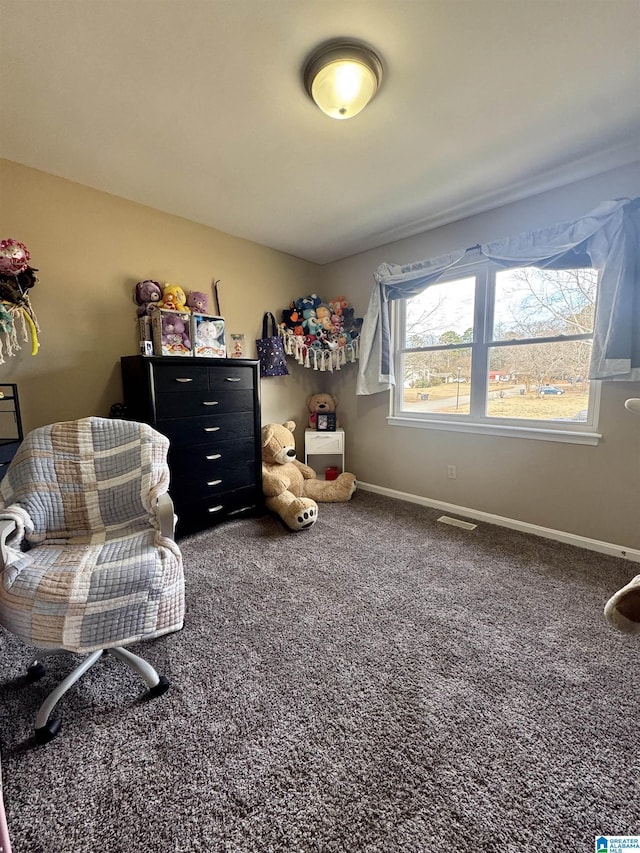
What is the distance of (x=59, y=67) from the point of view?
142cm

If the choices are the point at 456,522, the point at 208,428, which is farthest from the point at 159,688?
the point at 456,522

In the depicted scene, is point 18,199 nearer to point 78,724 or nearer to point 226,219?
point 226,219

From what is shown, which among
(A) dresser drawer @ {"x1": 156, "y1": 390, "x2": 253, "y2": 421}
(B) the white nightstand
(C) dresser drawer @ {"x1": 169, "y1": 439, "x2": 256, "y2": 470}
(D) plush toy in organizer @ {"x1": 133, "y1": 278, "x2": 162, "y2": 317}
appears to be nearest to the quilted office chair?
(A) dresser drawer @ {"x1": 156, "y1": 390, "x2": 253, "y2": 421}

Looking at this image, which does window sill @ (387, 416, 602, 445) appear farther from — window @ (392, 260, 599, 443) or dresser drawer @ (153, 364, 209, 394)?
dresser drawer @ (153, 364, 209, 394)

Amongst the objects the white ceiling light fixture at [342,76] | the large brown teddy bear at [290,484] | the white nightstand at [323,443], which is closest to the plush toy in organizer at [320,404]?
the white nightstand at [323,443]

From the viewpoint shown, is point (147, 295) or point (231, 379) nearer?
point (147, 295)

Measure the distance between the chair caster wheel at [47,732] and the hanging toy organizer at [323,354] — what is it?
288cm

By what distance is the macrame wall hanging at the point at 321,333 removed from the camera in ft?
11.2

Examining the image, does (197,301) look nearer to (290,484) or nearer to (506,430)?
(290,484)

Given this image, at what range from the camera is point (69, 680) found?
1.24 meters

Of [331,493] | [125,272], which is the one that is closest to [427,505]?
[331,493]

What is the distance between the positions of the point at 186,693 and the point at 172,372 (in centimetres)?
178

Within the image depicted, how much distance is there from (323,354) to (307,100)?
2037 mm

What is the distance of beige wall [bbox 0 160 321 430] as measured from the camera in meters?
2.12
